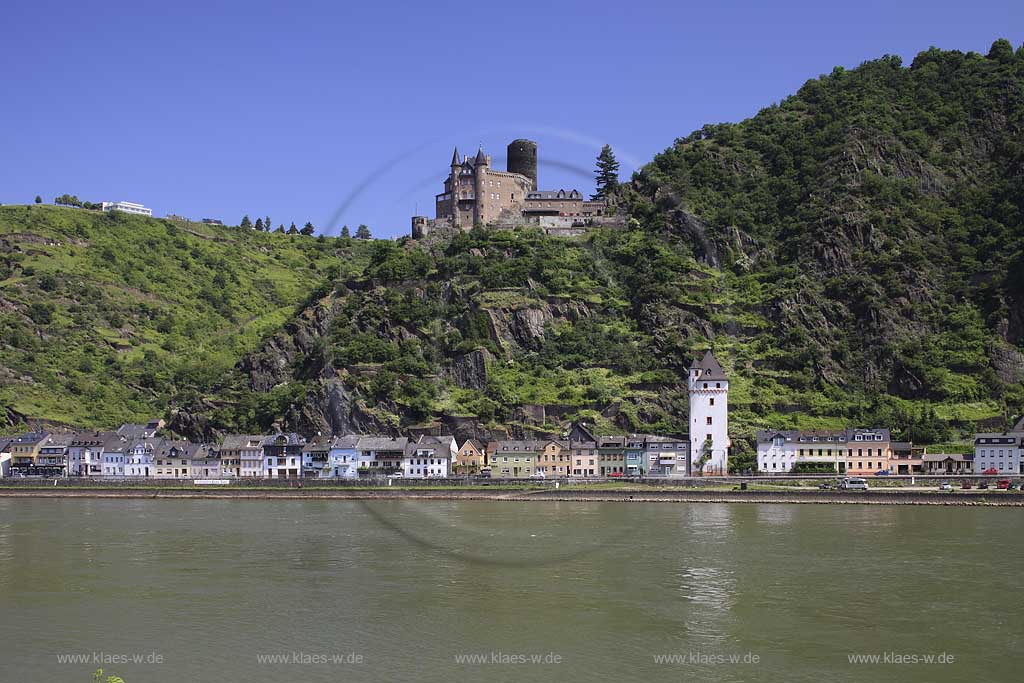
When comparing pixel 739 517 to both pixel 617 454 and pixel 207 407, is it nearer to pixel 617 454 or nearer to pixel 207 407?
pixel 617 454

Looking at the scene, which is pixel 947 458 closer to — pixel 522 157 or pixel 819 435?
pixel 819 435

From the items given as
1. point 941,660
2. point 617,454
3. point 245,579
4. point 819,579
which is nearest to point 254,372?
point 617,454

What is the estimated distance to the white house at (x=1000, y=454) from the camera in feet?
230

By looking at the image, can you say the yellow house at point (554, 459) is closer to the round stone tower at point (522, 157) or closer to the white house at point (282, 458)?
the white house at point (282, 458)

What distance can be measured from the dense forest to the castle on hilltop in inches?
146

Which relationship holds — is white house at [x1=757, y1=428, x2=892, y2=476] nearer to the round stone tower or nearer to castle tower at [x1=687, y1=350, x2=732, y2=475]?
castle tower at [x1=687, y1=350, x2=732, y2=475]

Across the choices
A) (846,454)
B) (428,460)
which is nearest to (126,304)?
(428,460)

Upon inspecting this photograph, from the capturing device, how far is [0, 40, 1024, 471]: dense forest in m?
83.4

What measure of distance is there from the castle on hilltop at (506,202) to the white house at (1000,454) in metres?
49.8

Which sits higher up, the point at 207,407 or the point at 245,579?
the point at 207,407

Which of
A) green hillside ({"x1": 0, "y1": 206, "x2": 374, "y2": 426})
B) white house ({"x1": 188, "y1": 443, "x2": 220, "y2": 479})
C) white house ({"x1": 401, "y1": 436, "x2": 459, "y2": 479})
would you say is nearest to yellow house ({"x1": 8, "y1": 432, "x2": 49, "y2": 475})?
green hillside ({"x1": 0, "y1": 206, "x2": 374, "y2": 426})

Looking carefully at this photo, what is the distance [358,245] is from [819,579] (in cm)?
14476

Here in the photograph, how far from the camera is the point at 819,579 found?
36.9m

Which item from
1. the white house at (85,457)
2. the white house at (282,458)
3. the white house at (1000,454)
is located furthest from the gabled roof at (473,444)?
the white house at (1000,454)
